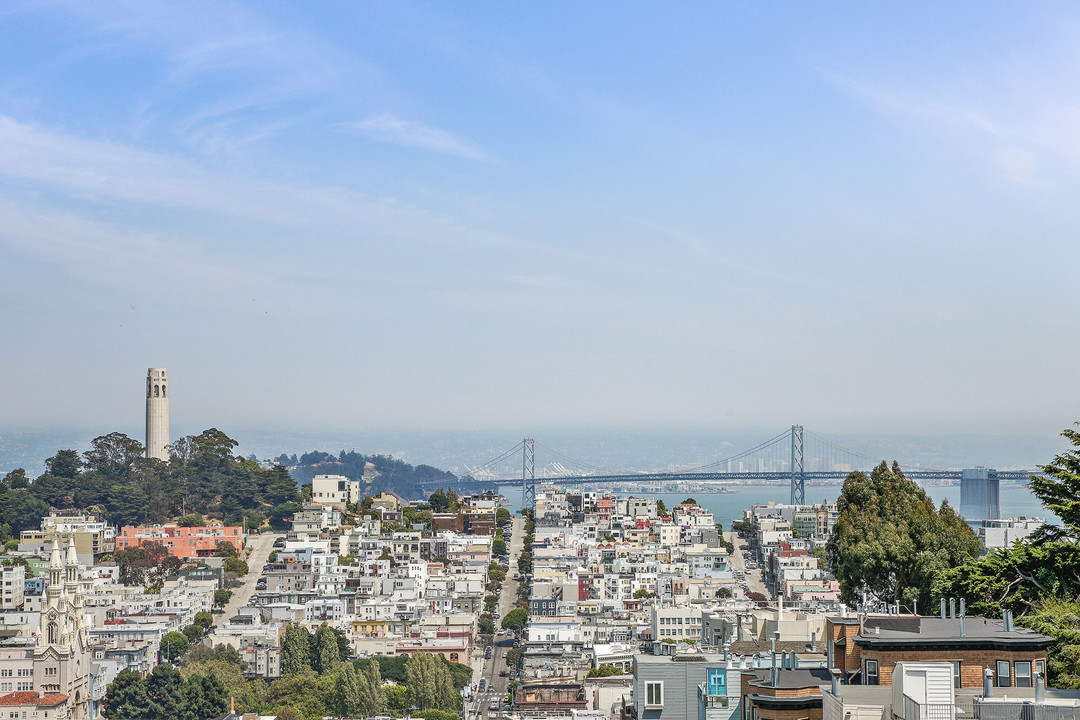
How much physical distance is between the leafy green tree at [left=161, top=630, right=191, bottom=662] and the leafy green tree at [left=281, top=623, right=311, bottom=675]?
11.5ft

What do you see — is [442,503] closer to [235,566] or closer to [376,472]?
[235,566]

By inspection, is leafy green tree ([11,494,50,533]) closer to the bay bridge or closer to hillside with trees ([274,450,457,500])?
the bay bridge

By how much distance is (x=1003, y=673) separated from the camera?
8508mm

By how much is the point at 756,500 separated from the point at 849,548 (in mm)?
143292

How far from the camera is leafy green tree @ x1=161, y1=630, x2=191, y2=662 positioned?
48.2 m

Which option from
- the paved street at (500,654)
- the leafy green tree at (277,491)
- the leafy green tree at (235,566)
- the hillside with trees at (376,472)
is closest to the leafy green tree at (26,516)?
the leafy green tree at (277,491)

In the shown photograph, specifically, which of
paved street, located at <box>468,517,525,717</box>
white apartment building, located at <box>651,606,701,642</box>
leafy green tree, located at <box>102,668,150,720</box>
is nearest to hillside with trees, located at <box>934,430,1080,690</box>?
paved street, located at <box>468,517,525,717</box>

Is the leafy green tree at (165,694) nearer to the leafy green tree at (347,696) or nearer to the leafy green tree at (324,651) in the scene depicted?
the leafy green tree at (347,696)

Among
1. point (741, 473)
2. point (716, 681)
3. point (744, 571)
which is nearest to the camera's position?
point (716, 681)

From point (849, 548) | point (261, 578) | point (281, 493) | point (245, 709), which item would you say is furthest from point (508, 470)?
point (849, 548)

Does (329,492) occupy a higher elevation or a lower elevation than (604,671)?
higher

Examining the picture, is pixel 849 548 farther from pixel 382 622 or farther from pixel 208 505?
pixel 208 505

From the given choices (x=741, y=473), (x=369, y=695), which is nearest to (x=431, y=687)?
(x=369, y=695)

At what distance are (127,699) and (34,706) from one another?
3215 millimetres
